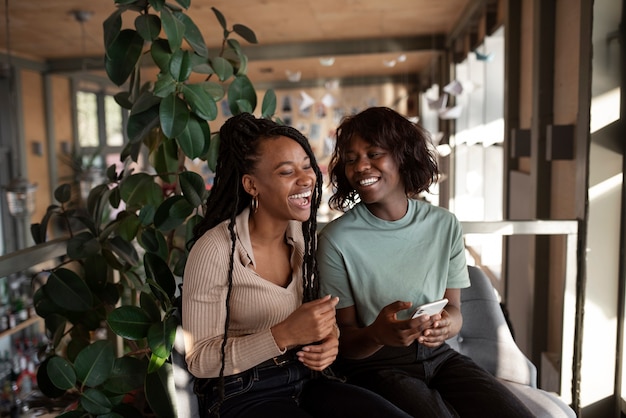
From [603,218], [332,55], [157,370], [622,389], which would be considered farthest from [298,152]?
[332,55]

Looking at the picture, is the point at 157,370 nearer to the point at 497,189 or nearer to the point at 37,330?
the point at 497,189

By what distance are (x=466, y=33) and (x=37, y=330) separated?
18.7 feet

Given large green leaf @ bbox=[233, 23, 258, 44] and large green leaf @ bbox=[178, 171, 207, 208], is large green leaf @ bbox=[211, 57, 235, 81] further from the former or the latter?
large green leaf @ bbox=[178, 171, 207, 208]

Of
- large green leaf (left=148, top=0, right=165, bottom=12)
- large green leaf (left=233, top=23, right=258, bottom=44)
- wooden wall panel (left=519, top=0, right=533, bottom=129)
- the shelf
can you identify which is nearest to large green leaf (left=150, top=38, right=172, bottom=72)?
large green leaf (left=148, top=0, right=165, bottom=12)

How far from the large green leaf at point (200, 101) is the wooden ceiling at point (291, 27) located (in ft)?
8.58

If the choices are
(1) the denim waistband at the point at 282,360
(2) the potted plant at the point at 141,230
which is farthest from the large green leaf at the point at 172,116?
(1) the denim waistband at the point at 282,360

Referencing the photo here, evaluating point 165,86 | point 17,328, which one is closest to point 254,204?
point 165,86

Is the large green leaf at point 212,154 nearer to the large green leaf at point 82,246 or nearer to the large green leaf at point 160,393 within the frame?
the large green leaf at point 82,246

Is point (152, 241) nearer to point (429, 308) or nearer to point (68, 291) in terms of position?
point (68, 291)

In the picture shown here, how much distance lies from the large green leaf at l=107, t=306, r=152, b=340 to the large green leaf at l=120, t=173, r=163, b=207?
1.92 feet

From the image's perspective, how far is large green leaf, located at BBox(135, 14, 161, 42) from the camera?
1.88m

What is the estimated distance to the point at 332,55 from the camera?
19.5ft

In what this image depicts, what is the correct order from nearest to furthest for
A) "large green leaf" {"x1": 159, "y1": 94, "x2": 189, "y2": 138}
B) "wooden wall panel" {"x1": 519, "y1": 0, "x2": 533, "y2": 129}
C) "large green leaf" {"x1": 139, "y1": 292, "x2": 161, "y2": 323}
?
"large green leaf" {"x1": 139, "y1": 292, "x2": 161, "y2": 323} < "large green leaf" {"x1": 159, "y1": 94, "x2": 189, "y2": 138} < "wooden wall panel" {"x1": 519, "y1": 0, "x2": 533, "y2": 129}

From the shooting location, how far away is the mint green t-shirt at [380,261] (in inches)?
61.0
